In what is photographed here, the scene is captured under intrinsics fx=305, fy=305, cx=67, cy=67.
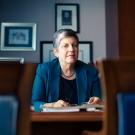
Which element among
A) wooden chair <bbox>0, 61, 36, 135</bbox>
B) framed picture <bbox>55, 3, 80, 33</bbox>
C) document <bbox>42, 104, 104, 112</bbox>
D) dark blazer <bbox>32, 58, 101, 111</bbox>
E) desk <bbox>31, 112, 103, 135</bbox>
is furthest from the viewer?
framed picture <bbox>55, 3, 80, 33</bbox>

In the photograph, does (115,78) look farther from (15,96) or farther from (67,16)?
(67,16)

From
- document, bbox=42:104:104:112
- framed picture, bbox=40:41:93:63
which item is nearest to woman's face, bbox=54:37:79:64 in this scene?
document, bbox=42:104:104:112

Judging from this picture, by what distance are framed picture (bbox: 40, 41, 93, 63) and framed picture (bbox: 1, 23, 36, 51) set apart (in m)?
0.12

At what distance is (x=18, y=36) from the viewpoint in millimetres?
3777

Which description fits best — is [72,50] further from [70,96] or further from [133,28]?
[133,28]

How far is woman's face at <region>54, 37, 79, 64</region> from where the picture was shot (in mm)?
2383

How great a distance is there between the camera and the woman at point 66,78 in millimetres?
2252

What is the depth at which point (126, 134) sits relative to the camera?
113cm

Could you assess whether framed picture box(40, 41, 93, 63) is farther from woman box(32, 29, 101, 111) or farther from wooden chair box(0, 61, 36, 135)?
wooden chair box(0, 61, 36, 135)

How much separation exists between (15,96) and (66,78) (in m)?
1.32

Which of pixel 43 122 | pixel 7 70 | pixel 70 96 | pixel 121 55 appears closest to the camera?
pixel 7 70

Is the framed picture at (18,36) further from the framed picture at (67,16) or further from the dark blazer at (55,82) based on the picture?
the dark blazer at (55,82)

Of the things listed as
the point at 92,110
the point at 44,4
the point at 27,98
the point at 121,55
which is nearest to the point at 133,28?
the point at 121,55

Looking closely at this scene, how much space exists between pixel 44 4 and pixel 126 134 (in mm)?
2942
